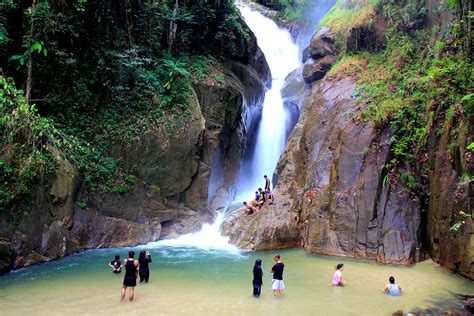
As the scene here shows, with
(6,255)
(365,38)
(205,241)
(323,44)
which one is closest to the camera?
(6,255)

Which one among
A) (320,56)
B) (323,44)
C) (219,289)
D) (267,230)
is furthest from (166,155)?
(323,44)

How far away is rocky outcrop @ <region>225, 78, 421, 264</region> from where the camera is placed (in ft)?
44.4

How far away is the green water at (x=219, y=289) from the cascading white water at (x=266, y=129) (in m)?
3.48

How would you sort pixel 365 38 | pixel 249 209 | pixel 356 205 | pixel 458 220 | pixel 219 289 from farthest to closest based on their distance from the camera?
pixel 365 38
pixel 249 209
pixel 356 205
pixel 458 220
pixel 219 289

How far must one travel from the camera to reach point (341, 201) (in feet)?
48.5

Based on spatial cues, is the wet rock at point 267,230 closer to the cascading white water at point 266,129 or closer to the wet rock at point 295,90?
the cascading white water at point 266,129

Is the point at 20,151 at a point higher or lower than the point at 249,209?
higher

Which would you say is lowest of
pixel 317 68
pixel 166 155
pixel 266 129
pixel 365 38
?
pixel 166 155

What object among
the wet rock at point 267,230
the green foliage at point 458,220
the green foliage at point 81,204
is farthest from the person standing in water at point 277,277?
the green foliage at point 81,204

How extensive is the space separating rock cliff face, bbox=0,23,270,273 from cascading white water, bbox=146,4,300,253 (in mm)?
941

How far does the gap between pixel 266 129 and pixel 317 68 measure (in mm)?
6108

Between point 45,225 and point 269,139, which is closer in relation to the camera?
point 45,225

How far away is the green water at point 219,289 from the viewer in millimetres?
8711

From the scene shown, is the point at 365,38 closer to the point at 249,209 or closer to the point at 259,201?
the point at 259,201
